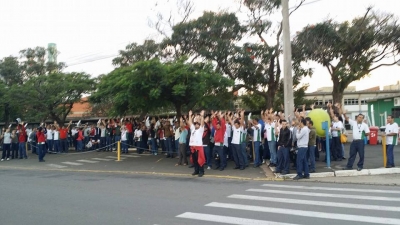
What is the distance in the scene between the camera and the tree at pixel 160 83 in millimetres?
16906

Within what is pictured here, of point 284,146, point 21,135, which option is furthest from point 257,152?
point 21,135

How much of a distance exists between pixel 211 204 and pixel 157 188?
2.88 metres

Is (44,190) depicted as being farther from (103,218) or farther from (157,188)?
(103,218)

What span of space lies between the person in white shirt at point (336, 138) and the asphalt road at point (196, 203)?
4.03 m

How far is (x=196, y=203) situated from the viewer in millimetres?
8727

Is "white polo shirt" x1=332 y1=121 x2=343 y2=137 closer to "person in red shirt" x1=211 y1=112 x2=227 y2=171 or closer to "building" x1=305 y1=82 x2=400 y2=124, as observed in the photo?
"person in red shirt" x1=211 y1=112 x2=227 y2=171

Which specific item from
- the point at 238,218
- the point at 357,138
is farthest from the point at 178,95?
the point at 238,218

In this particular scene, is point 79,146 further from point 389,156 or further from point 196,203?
point 389,156

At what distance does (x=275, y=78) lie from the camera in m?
26.3

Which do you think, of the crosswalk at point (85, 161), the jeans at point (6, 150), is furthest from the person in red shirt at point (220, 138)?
the jeans at point (6, 150)

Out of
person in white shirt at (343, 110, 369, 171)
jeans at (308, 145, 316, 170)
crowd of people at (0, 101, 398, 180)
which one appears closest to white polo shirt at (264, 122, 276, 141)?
crowd of people at (0, 101, 398, 180)

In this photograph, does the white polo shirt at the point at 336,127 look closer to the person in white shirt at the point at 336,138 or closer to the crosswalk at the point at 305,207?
the person in white shirt at the point at 336,138

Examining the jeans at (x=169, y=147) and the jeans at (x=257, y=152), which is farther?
the jeans at (x=169, y=147)

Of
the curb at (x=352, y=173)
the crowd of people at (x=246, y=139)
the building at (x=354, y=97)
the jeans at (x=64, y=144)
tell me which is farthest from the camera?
the building at (x=354, y=97)
